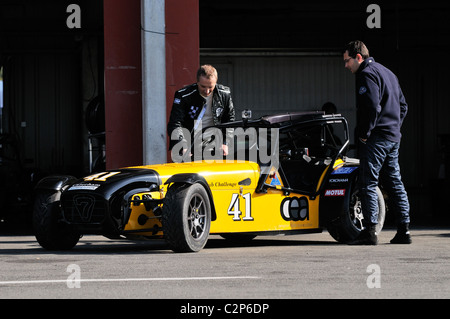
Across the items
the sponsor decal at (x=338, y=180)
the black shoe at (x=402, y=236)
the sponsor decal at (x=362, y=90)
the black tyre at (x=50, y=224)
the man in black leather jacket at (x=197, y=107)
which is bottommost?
the black shoe at (x=402, y=236)

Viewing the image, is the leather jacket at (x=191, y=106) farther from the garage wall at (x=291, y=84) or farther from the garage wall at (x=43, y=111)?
the garage wall at (x=43, y=111)

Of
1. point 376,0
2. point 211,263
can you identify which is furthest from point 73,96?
point 211,263

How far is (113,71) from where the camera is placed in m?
15.1

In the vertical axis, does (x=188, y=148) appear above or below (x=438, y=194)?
above

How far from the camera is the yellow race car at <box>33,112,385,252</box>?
10.0 metres

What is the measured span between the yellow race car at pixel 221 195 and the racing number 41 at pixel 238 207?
0.01 m

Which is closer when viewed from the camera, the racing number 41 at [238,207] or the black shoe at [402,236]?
the racing number 41 at [238,207]

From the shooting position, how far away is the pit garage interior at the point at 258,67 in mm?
24641

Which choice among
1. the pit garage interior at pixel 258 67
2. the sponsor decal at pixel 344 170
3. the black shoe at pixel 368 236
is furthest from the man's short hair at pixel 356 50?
Answer: the pit garage interior at pixel 258 67

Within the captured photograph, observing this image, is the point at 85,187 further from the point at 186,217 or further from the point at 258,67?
the point at 258,67

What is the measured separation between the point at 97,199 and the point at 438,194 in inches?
594

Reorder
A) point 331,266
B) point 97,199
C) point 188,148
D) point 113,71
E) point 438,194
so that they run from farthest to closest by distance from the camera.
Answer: point 438,194, point 113,71, point 188,148, point 97,199, point 331,266

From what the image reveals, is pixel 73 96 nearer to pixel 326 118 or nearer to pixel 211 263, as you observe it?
pixel 326 118

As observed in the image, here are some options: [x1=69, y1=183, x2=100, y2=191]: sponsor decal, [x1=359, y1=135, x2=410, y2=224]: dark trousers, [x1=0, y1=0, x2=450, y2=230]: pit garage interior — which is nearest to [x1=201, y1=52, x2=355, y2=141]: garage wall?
[x1=0, y1=0, x2=450, y2=230]: pit garage interior
